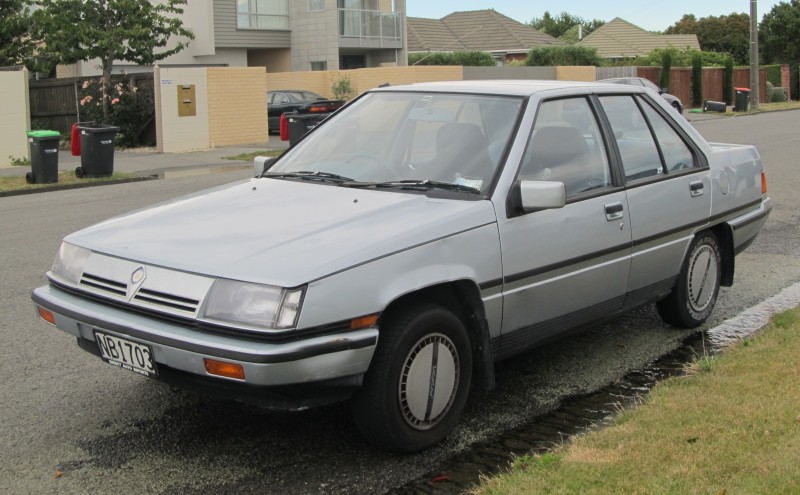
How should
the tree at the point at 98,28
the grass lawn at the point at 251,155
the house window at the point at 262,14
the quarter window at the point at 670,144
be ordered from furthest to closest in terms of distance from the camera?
the house window at the point at 262,14, the tree at the point at 98,28, the grass lawn at the point at 251,155, the quarter window at the point at 670,144

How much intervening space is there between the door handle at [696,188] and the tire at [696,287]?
0.96 ft

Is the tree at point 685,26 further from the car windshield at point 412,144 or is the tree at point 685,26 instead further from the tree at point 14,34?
the car windshield at point 412,144

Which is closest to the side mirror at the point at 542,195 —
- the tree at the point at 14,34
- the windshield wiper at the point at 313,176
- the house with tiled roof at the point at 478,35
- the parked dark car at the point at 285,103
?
the windshield wiper at the point at 313,176

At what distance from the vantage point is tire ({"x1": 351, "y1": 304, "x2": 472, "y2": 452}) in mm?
4113

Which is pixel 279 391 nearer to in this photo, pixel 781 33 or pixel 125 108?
pixel 125 108

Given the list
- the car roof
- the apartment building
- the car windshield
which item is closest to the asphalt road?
the car windshield

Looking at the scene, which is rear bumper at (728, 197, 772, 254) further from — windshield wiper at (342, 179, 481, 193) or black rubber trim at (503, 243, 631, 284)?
windshield wiper at (342, 179, 481, 193)

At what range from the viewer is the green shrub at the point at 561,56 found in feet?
170

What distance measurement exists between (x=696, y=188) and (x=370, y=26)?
40052 mm

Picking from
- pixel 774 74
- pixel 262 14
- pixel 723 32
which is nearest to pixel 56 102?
pixel 262 14

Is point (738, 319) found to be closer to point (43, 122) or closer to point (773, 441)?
point (773, 441)

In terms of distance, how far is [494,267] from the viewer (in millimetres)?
4621

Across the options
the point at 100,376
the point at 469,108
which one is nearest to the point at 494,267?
the point at 469,108

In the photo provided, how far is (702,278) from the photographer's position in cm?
647
